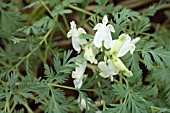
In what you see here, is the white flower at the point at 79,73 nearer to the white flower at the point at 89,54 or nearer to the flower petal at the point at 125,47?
the white flower at the point at 89,54

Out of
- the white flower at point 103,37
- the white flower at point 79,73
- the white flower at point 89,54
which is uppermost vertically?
the white flower at point 103,37

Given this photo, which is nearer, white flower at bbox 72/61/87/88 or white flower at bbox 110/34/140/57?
white flower at bbox 110/34/140/57

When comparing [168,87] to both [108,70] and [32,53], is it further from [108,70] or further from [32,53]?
[32,53]

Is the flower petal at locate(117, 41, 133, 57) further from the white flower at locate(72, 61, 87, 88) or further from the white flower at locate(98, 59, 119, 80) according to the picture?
the white flower at locate(72, 61, 87, 88)

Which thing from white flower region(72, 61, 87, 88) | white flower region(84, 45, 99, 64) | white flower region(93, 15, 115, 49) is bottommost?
white flower region(72, 61, 87, 88)

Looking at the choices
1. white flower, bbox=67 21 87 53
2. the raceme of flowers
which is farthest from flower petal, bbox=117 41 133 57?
white flower, bbox=67 21 87 53

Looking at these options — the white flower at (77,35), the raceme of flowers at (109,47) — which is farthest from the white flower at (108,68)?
the white flower at (77,35)

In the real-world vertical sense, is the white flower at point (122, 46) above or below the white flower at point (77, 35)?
below

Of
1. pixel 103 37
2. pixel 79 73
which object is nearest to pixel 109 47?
pixel 103 37
